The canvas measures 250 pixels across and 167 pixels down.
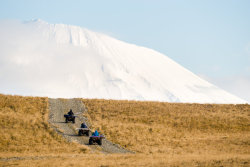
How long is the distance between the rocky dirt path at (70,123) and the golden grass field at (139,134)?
108 centimetres

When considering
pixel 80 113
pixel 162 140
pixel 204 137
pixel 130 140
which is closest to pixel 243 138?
pixel 204 137

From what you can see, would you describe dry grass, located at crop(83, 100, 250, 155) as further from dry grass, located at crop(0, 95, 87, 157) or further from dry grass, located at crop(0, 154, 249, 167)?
dry grass, located at crop(0, 154, 249, 167)

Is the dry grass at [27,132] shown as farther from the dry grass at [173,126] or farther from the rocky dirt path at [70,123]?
the dry grass at [173,126]

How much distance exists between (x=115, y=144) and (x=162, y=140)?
602 cm

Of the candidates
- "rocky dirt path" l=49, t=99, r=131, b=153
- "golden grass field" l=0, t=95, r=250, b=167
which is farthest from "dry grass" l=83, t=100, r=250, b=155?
"rocky dirt path" l=49, t=99, r=131, b=153

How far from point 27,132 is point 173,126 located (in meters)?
20.3

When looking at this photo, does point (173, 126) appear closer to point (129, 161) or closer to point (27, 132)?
point (27, 132)

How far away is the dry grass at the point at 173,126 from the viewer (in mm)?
40903

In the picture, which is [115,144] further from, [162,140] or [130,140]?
[162,140]

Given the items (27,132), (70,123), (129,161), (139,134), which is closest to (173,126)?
(139,134)

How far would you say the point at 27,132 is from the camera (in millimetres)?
44000

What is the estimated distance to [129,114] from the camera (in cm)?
6128

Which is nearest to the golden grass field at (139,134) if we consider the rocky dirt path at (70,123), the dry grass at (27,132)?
the dry grass at (27,132)

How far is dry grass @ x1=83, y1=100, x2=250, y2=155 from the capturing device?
40.9 m
